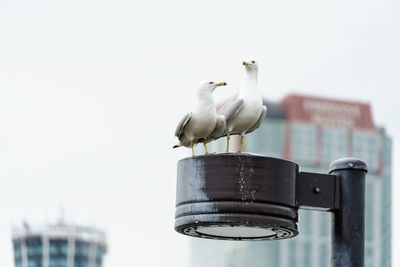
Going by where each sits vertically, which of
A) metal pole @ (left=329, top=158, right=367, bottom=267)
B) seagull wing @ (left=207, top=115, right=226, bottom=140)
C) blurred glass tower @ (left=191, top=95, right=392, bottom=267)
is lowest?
metal pole @ (left=329, top=158, right=367, bottom=267)

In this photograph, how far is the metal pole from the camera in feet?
19.3

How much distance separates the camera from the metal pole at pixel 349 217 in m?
5.88

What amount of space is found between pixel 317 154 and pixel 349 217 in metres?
164

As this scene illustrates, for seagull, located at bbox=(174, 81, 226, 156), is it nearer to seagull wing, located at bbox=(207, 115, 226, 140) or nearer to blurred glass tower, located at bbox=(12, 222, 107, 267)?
seagull wing, located at bbox=(207, 115, 226, 140)

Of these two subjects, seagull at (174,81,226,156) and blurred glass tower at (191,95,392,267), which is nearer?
seagull at (174,81,226,156)

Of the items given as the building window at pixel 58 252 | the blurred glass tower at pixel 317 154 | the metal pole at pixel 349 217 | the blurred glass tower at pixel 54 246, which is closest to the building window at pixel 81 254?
the blurred glass tower at pixel 54 246

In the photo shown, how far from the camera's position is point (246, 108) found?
6.26m

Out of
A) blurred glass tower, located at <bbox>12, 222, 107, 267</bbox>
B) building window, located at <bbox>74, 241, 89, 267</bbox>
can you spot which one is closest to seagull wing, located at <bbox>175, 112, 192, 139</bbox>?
blurred glass tower, located at <bbox>12, 222, 107, 267</bbox>

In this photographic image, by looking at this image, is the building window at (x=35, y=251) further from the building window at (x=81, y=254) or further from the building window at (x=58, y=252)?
the building window at (x=81, y=254)

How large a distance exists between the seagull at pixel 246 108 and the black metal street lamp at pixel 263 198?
538 mm

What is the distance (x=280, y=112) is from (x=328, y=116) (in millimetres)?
8321

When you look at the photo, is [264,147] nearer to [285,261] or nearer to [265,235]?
[285,261]

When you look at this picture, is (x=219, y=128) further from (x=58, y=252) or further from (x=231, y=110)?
(x=58, y=252)

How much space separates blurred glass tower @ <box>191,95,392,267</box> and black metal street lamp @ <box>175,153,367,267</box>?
6149 inches
